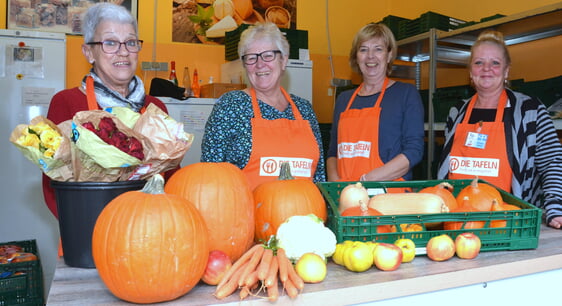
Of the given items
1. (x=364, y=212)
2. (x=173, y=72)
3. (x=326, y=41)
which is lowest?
(x=364, y=212)

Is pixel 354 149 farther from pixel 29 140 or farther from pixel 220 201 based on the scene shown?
pixel 29 140

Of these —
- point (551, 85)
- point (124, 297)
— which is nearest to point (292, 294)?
point (124, 297)

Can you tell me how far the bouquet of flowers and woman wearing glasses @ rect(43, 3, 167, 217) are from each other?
65cm

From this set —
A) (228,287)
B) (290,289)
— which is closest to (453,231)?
(290,289)

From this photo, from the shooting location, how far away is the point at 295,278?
1042mm

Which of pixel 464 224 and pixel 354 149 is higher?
pixel 354 149

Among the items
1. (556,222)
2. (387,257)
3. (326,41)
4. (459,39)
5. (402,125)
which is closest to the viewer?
(387,257)

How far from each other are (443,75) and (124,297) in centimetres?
458

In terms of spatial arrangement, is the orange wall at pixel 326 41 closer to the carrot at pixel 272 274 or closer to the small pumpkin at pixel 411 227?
the small pumpkin at pixel 411 227

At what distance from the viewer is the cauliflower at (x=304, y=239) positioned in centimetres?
115

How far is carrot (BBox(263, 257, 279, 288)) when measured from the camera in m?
1.00

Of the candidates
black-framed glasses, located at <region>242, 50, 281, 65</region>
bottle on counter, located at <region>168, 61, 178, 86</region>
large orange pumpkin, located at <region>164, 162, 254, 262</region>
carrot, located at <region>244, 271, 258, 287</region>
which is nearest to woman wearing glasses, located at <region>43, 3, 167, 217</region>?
black-framed glasses, located at <region>242, 50, 281, 65</region>

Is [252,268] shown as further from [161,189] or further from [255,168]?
[255,168]

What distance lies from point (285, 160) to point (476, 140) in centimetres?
96
